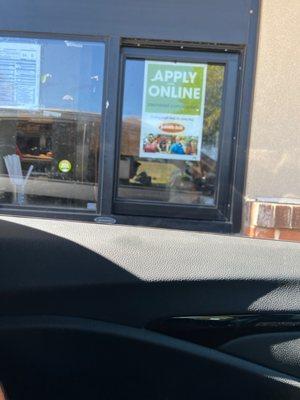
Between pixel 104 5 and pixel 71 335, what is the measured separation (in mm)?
3024

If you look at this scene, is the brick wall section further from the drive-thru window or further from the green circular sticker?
the green circular sticker

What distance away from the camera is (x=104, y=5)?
419 centimetres

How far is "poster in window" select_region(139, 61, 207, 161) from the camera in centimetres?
433

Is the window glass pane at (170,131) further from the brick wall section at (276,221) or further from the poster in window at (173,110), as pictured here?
the brick wall section at (276,221)

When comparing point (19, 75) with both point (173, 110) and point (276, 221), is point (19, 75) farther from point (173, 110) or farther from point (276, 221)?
point (276, 221)

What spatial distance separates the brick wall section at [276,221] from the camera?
388 centimetres

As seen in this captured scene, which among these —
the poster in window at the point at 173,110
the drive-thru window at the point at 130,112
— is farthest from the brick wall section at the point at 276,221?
the poster in window at the point at 173,110

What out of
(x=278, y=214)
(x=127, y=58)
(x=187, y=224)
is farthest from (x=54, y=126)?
(x=278, y=214)

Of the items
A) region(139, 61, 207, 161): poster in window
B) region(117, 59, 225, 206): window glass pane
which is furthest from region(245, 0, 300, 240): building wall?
region(139, 61, 207, 161): poster in window

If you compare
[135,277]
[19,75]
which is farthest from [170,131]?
[135,277]

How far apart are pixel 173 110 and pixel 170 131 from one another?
0.16 metres

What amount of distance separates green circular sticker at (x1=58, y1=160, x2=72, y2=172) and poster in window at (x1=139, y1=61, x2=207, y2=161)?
540mm

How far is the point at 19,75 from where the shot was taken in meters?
4.38

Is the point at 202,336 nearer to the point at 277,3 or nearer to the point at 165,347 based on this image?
the point at 165,347
